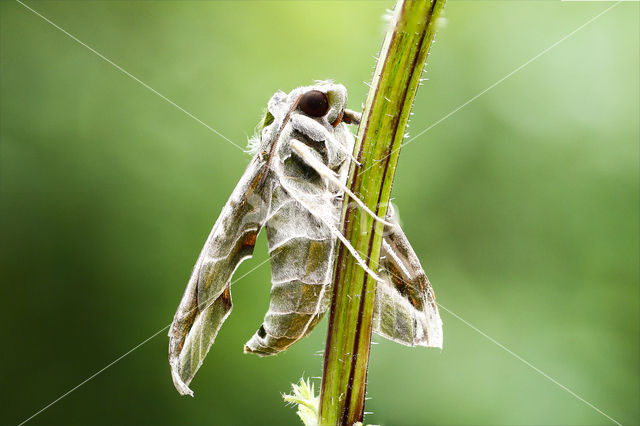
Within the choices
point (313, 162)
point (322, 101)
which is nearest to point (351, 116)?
point (322, 101)

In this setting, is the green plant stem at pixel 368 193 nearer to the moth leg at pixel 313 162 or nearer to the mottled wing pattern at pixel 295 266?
the moth leg at pixel 313 162

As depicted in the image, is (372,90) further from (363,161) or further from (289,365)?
(289,365)

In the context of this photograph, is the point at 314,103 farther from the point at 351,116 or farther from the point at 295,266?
the point at 295,266

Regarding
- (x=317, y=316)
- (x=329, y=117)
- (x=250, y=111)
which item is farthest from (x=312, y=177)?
(x=250, y=111)

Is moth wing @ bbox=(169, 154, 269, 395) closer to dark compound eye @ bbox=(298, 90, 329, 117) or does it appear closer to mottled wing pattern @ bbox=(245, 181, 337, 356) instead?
mottled wing pattern @ bbox=(245, 181, 337, 356)

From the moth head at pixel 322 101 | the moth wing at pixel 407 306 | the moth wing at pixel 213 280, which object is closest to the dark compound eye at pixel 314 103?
the moth head at pixel 322 101

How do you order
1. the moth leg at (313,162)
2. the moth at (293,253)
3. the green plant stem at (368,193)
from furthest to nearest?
the moth at (293,253)
the moth leg at (313,162)
the green plant stem at (368,193)

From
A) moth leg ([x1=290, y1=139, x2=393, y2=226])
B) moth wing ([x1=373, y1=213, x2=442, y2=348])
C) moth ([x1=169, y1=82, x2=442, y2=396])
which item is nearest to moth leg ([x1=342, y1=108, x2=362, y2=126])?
moth ([x1=169, y1=82, x2=442, y2=396])
